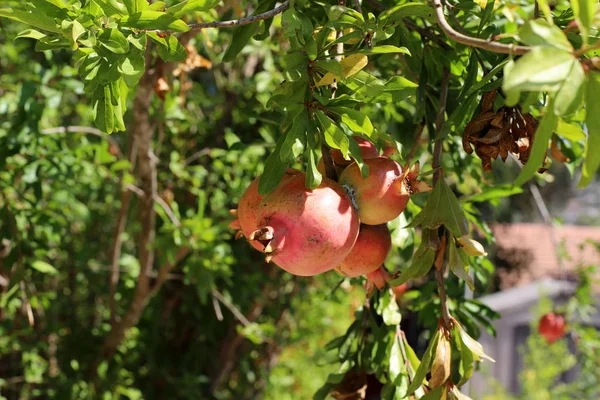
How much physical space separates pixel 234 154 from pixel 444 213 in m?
1.23

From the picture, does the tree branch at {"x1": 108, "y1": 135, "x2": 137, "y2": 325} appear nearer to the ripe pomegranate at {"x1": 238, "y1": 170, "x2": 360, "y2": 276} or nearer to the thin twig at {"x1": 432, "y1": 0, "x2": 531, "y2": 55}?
the ripe pomegranate at {"x1": 238, "y1": 170, "x2": 360, "y2": 276}

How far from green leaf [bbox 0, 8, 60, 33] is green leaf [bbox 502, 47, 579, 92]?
19.6 inches

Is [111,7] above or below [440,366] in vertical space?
above

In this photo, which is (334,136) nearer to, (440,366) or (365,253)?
(365,253)

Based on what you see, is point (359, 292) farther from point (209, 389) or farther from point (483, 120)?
point (483, 120)

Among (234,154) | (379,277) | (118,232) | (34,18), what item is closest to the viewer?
(34,18)

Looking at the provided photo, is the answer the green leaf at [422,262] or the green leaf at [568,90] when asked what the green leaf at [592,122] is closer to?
the green leaf at [568,90]

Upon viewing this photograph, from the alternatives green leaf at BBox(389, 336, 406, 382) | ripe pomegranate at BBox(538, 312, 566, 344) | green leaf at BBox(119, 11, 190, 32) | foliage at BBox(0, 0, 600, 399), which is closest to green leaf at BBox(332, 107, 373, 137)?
foliage at BBox(0, 0, 600, 399)

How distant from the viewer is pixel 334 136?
767 mm

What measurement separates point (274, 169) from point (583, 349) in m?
2.60

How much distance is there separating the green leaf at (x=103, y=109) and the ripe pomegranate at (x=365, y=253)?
0.34 m

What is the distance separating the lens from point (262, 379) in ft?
9.91

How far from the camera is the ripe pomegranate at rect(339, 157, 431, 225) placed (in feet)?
2.69

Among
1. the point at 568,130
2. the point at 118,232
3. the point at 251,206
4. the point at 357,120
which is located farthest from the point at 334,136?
the point at 118,232
